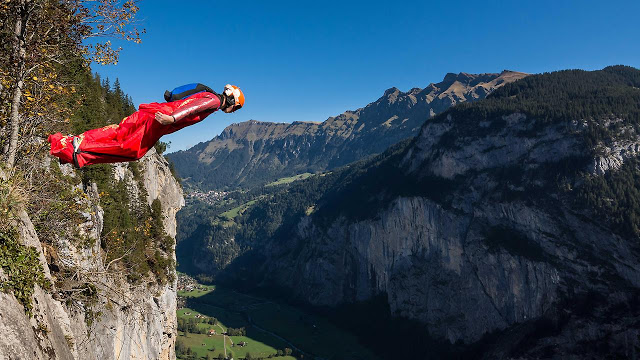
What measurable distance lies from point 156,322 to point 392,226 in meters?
146

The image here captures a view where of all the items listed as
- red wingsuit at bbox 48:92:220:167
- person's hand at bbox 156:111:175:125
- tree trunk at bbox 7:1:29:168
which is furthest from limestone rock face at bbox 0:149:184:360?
person's hand at bbox 156:111:175:125

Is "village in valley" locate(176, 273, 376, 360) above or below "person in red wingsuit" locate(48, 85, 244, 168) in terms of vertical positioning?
below

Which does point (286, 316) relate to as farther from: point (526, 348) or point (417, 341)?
point (526, 348)

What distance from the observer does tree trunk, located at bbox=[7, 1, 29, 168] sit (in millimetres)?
7742

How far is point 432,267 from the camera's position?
151m

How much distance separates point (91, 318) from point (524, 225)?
429 ft

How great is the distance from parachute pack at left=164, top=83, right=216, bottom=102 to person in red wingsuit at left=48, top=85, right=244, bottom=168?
69 millimetres

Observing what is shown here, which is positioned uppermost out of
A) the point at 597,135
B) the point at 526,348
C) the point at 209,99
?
the point at 597,135

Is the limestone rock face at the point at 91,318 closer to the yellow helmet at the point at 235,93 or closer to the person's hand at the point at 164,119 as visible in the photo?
the person's hand at the point at 164,119

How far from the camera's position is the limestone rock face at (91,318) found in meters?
5.83

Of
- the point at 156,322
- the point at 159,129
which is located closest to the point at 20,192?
the point at 159,129

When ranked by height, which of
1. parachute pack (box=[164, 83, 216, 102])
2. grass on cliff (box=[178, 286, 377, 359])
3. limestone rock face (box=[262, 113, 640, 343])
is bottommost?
grass on cliff (box=[178, 286, 377, 359])

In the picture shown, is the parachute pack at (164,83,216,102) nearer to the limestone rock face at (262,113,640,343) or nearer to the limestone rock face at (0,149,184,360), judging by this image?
the limestone rock face at (0,149,184,360)

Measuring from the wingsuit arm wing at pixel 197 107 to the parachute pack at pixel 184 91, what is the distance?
0.34 meters
